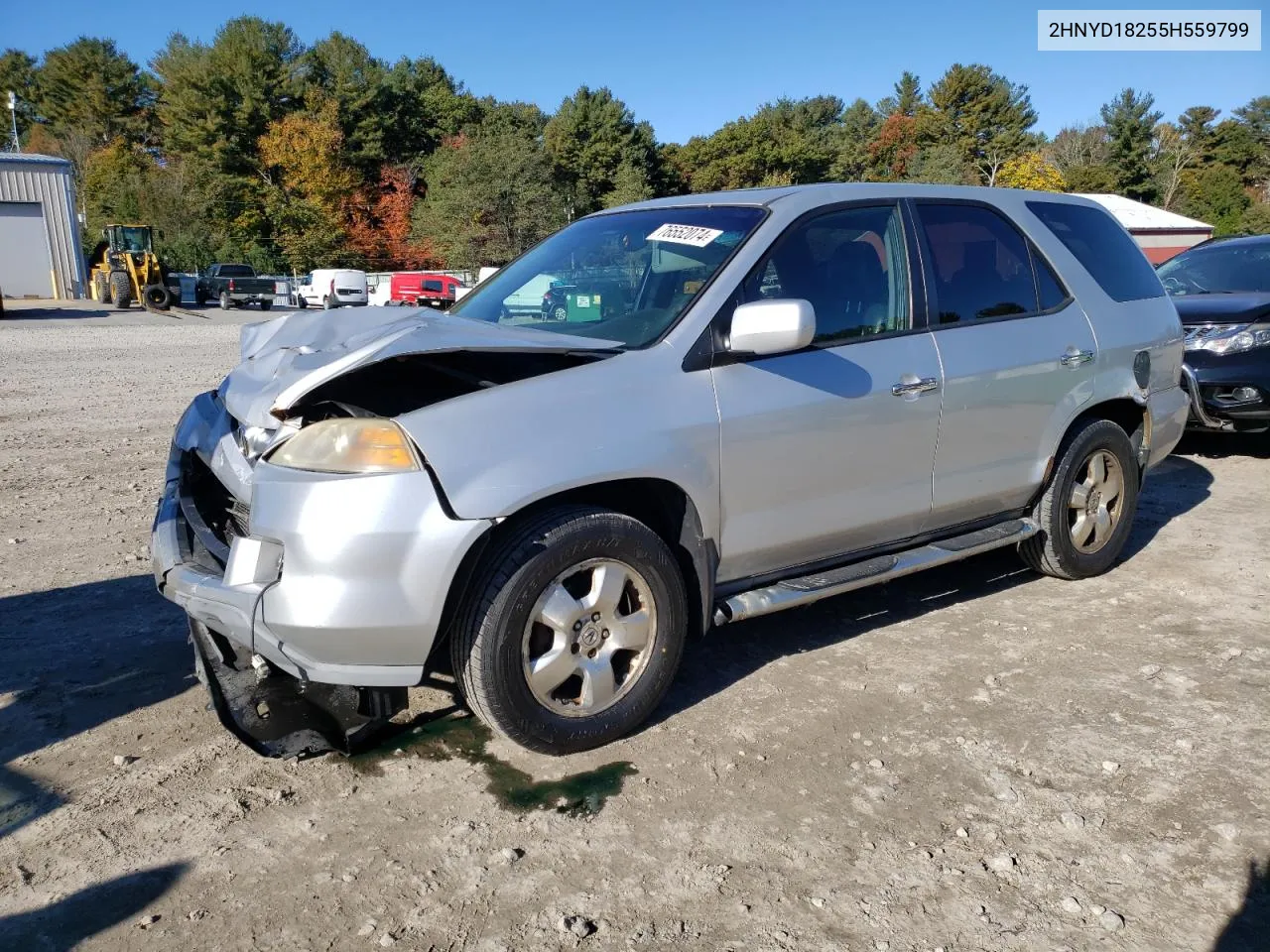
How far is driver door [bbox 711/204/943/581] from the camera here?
3.41 meters

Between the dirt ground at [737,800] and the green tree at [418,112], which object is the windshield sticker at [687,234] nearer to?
the dirt ground at [737,800]

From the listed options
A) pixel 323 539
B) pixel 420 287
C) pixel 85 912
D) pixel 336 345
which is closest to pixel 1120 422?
pixel 336 345

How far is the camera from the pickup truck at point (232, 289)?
34594 millimetres

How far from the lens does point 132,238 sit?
32.9 m

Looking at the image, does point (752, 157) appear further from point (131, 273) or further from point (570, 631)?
point (570, 631)

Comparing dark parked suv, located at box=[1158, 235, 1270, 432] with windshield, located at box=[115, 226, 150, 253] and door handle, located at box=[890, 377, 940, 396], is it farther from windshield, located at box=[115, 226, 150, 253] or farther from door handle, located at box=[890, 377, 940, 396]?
windshield, located at box=[115, 226, 150, 253]

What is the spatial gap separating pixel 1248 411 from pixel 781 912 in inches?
260

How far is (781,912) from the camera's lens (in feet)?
7.95

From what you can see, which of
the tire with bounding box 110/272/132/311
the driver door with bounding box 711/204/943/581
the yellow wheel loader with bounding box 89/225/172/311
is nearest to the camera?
the driver door with bounding box 711/204/943/581

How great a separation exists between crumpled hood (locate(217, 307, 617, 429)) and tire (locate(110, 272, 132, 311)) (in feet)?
102

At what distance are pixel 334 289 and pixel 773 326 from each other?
31.3 metres

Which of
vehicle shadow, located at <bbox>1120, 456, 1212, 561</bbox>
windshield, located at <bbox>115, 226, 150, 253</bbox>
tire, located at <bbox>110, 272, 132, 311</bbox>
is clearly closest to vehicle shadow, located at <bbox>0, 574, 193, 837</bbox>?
vehicle shadow, located at <bbox>1120, 456, 1212, 561</bbox>

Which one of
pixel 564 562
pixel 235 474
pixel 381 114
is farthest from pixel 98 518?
pixel 381 114

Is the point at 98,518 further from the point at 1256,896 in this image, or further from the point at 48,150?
the point at 48,150
